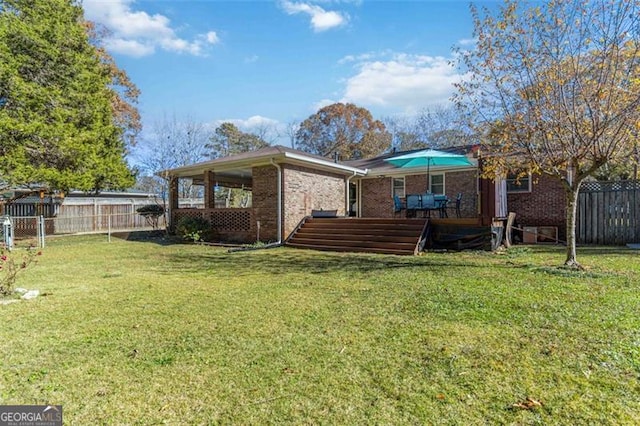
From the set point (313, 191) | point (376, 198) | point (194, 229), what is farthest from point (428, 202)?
point (194, 229)

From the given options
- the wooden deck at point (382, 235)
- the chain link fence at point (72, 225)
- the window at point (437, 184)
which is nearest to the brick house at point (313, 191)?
the window at point (437, 184)

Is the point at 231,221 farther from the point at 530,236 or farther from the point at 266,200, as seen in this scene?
the point at 530,236

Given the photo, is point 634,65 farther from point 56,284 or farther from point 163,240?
point 163,240

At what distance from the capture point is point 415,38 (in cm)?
1034

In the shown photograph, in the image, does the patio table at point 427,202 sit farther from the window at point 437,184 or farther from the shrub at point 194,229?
the shrub at point 194,229

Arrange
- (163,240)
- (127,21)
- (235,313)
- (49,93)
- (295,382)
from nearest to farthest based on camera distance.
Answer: (295,382)
(235,313)
(127,21)
(163,240)
(49,93)

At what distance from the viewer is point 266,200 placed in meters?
12.6

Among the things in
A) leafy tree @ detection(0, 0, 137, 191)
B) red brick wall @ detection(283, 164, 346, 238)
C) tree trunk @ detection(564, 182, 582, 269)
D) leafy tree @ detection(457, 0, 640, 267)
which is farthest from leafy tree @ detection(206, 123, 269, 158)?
tree trunk @ detection(564, 182, 582, 269)

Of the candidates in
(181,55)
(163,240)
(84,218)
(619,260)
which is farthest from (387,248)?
(84,218)

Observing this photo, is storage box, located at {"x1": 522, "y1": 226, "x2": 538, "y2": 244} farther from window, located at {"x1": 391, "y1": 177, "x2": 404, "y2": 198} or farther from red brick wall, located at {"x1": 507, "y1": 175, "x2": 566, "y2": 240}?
window, located at {"x1": 391, "y1": 177, "x2": 404, "y2": 198}

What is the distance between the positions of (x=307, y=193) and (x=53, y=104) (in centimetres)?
1258

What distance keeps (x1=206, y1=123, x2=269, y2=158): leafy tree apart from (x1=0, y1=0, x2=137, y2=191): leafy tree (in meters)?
16.3

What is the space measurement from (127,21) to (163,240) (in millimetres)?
8036

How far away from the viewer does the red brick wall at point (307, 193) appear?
12.5 metres
